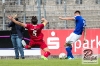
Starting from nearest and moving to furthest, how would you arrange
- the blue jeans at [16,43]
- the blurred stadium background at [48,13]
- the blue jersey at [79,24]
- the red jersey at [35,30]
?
the red jersey at [35,30], the blue jersey at [79,24], the blue jeans at [16,43], the blurred stadium background at [48,13]

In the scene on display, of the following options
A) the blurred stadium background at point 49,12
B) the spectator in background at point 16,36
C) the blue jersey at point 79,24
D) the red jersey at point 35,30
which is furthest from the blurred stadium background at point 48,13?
the red jersey at point 35,30

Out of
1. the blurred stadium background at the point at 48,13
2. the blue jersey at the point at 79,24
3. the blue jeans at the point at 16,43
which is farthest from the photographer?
the blurred stadium background at the point at 48,13

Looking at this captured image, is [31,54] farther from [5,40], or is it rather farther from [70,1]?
[70,1]

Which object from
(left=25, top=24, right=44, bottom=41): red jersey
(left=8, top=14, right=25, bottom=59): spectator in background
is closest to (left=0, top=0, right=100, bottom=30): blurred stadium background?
(left=8, top=14, right=25, bottom=59): spectator in background

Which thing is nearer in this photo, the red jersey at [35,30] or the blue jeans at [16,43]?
the red jersey at [35,30]

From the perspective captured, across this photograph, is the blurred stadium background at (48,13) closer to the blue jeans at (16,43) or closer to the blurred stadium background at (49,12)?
the blurred stadium background at (49,12)

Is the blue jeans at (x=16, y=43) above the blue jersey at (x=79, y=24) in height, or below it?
below

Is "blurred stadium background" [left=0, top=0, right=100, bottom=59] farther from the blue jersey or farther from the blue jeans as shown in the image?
the blue jersey

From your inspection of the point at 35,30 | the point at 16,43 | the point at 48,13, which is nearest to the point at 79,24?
the point at 35,30

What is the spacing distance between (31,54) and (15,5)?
5.64 m

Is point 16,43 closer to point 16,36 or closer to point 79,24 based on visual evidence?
point 16,36

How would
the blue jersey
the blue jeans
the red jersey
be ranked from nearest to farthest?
the red jersey
the blue jersey
the blue jeans

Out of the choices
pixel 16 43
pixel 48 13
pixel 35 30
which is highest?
pixel 35 30

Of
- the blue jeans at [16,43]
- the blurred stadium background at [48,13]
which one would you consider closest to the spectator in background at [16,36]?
the blue jeans at [16,43]
